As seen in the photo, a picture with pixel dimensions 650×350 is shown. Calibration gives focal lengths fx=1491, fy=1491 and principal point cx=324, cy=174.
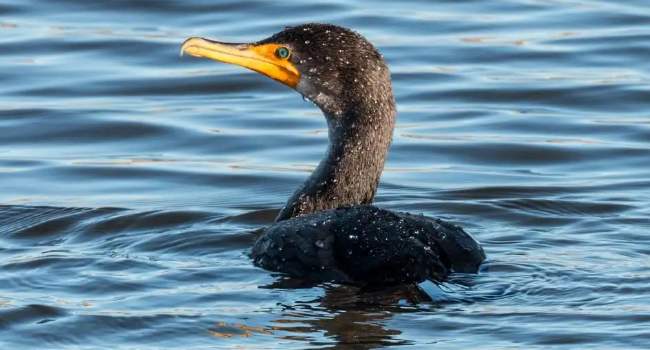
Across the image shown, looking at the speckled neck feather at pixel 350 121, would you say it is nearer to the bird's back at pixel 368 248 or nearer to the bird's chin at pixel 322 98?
the bird's chin at pixel 322 98

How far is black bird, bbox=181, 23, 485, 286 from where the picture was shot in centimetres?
661

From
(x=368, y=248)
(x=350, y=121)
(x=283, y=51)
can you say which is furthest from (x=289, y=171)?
(x=368, y=248)

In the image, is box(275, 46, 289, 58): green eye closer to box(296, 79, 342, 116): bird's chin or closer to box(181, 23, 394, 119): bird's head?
box(181, 23, 394, 119): bird's head

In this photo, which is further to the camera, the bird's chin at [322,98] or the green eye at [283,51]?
the green eye at [283,51]

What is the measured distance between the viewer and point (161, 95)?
1173cm

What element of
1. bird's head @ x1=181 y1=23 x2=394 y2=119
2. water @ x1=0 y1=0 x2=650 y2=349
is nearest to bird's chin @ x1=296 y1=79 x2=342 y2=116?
bird's head @ x1=181 y1=23 x2=394 y2=119

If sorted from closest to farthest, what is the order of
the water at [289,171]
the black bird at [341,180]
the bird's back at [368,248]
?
the water at [289,171] → the bird's back at [368,248] → the black bird at [341,180]

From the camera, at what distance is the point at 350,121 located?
768 centimetres

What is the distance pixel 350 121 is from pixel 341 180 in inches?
12.2

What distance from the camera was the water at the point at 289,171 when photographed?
6.25 m

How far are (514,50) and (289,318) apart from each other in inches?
273

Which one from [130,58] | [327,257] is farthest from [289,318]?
[130,58]

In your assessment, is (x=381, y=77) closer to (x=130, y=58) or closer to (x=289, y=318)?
(x=289, y=318)

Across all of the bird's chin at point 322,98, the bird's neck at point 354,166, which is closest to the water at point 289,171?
the bird's neck at point 354,166
